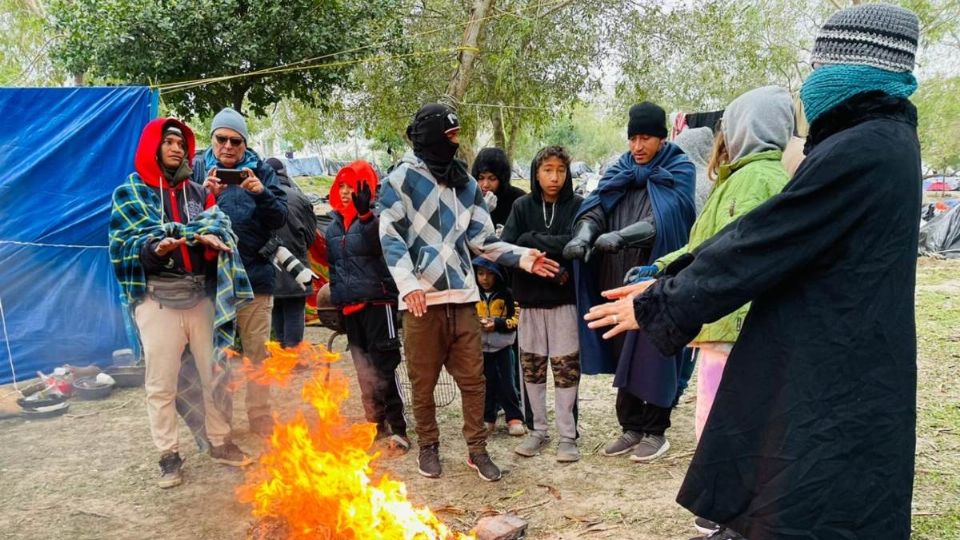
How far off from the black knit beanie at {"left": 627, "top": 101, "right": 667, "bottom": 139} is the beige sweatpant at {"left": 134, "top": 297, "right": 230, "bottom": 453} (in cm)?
298

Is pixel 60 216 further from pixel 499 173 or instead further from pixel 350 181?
pixel 499 173

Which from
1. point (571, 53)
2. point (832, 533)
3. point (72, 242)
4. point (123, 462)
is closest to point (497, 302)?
point (123, 462)

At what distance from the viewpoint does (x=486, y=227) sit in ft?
13.6

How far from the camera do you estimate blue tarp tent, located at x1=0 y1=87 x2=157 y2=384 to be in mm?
5695

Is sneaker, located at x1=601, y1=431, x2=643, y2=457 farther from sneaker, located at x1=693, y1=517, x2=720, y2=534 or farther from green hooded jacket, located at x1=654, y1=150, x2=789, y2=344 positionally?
green hooded jacket, located at x1=654, y1=150, x2=789, y2=344

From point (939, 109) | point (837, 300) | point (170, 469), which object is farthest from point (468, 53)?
point (939, 109)

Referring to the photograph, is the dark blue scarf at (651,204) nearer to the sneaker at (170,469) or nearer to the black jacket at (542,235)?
the black jacket at (542,235)

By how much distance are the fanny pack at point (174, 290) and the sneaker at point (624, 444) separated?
9.47ft

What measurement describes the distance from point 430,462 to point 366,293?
49.2 inches

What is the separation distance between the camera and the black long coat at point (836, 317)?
1.59 meters

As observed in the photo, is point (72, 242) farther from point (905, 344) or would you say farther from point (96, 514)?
point (905, 344)

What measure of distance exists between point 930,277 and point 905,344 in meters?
11.9

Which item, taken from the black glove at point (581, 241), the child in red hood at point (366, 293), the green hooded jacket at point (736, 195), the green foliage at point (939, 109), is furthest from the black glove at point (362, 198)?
the green foliage at point (939, 109)

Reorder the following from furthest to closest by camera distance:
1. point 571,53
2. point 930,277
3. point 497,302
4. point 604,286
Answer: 1. point 571,53
2. point 930,277
3. point 497,302
4. point 604,286
